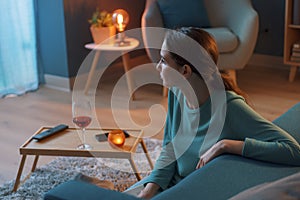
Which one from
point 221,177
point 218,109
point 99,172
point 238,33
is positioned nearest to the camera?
point 221,177

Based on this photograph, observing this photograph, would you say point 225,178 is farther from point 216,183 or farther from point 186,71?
point 186,71

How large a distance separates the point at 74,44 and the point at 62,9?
0.31 metres

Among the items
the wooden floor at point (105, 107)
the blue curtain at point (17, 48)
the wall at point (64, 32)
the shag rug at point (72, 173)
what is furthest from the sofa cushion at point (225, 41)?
the blue curtain at point (17, 48)

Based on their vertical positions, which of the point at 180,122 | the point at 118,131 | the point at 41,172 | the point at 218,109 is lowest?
the point at 41,172

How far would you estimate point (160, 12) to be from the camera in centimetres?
375

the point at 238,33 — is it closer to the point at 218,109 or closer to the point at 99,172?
the point at 99,172

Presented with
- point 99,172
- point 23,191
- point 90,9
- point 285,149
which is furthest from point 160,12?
point 285,149

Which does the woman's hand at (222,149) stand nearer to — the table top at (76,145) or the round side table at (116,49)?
the table top at (76,145)

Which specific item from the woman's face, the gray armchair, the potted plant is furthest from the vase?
the woman's face

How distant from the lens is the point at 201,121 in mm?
→ 1480

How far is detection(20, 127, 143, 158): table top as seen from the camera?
6.73 ft

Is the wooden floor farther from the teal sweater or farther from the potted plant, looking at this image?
the teal sweater

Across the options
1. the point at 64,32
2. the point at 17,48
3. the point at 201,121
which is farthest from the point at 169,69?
the point at 17,48

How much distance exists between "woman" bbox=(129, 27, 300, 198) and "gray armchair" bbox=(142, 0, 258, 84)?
1.98 m
